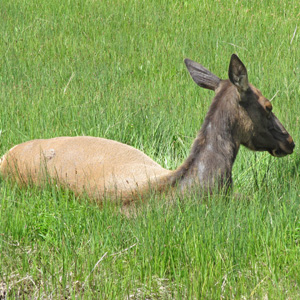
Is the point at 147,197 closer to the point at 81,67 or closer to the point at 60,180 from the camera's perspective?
the point at 60,180

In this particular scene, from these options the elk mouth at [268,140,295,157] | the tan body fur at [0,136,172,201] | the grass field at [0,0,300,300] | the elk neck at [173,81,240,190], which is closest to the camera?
the grass field at [0,0,300,300]

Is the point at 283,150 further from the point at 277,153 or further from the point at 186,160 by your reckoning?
the point at 186,160

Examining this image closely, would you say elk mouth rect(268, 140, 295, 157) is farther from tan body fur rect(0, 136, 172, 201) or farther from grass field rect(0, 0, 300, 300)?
tan body fur rect(0, 136, 172, 201)

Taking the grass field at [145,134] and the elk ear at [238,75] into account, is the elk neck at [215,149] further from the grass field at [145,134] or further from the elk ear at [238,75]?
the grass field at [145,134]

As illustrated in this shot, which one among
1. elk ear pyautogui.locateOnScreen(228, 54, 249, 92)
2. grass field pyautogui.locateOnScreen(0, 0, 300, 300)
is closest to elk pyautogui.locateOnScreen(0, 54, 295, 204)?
elk ear pyautogui.locateOnScreen(228, 54, 249, 92)

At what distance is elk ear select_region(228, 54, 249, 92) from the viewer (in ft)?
15.2

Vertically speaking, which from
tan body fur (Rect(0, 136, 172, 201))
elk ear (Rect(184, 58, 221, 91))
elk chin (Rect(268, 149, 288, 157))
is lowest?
tan body fur (Rect(0, 136, 172, 201))

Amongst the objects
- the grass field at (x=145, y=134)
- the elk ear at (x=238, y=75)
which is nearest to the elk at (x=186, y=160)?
the elk ear at (x=238, y=75)

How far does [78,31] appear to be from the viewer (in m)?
10.1

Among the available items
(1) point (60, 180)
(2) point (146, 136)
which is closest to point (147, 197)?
(1) point (60, 180)

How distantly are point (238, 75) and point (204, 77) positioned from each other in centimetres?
45

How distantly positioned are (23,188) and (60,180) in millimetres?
327

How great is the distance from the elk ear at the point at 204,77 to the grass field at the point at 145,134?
2.79 feet

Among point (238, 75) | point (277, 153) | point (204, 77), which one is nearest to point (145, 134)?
point (204, 77)
